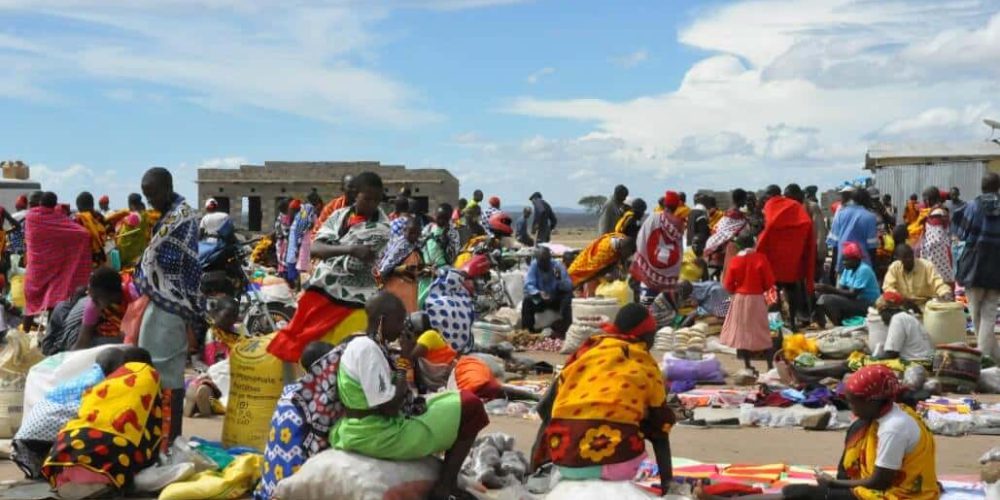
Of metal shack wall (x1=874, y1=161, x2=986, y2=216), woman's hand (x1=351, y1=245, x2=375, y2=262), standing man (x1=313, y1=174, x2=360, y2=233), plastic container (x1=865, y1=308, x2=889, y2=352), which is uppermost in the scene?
metal shack wall (x1=874, y1=161, x2=986, y2=216)

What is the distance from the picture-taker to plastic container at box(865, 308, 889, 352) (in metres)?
10.1

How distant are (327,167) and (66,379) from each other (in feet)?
128

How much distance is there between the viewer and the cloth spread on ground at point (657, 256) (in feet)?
42.4

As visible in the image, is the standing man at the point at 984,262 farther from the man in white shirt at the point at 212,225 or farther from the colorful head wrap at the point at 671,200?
the man in white shirt at the point at 212,225

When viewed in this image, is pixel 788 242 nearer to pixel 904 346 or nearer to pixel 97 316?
pixel 904 346

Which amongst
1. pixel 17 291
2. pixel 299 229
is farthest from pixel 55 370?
pixel 299 229

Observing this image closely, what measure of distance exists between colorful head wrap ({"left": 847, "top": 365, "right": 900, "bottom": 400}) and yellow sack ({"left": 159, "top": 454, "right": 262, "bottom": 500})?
285 cm

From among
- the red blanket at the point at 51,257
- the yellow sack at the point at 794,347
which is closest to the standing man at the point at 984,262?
the yellow sack at the point at 794,347

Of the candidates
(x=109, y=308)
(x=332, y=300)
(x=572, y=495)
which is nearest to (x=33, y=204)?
(x=109, y=308)

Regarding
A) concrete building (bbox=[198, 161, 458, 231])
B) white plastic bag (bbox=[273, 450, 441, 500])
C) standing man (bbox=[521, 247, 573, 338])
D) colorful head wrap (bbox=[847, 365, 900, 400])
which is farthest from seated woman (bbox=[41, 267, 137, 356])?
concrete building (bbox=[198, 161, 458, 231])

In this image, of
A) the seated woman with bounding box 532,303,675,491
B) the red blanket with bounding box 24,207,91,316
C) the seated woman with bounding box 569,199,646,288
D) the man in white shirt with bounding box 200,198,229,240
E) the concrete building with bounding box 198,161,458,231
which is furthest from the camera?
the concrete building with bounding box 198,161,458,231

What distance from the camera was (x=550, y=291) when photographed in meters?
12.6

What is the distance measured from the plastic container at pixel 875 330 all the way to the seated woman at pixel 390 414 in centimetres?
556

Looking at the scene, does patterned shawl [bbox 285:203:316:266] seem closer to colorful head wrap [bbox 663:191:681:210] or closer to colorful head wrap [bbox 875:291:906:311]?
colorful head wrap [bbox 663:191:681:210]
